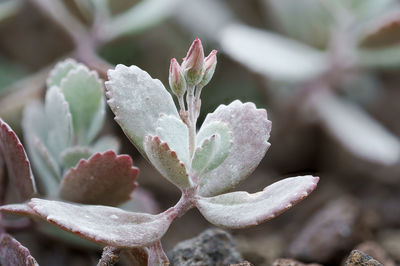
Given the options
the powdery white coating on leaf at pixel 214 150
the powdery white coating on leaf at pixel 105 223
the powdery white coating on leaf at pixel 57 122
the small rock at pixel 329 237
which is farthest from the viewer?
the small rock at pixel 329 237

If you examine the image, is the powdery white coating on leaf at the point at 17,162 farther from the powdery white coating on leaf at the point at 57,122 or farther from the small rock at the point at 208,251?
the small rock at the point at 208,251

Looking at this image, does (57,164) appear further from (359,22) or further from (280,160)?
(359,22)

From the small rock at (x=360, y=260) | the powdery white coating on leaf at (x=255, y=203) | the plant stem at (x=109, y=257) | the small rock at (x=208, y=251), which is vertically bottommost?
the plant stem at (x=109, y=257)

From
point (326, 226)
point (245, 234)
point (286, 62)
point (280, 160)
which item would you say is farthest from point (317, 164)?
point (326, 226)

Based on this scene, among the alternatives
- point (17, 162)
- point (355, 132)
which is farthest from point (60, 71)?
point (355, 132)

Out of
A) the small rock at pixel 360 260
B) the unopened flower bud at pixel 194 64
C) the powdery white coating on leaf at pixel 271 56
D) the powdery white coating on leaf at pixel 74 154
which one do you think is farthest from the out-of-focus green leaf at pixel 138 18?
the small rock at pixel 360 260

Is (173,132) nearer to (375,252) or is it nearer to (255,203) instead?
(255,203)
